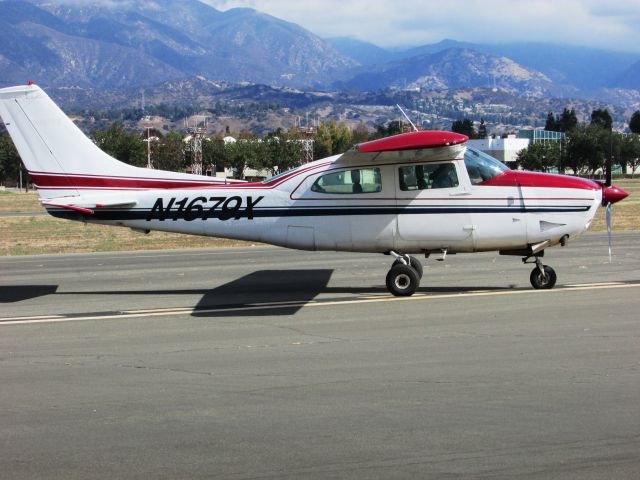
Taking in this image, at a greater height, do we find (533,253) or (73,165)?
(73,165)

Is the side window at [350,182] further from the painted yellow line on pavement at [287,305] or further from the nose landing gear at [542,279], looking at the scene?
the nose landing gear at [542,279]

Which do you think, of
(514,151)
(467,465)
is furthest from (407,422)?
(514,151)

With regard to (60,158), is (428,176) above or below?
below

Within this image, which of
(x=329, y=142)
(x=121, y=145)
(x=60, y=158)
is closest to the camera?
(x=60, y=158)

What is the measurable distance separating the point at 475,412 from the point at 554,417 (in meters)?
0.58

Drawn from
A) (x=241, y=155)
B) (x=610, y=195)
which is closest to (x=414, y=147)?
(x=610, y=195)

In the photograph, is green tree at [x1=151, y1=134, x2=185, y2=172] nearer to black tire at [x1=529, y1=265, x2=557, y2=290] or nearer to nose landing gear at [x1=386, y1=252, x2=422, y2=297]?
nose landing gear at [x1=386, y1=252, x2=422, y2=297]

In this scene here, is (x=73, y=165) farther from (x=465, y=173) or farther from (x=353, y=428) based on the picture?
(x=353, y=428)

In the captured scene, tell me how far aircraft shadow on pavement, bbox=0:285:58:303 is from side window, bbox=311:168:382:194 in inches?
188

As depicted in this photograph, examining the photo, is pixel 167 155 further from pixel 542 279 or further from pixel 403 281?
pixel 542 279

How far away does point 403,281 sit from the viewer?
1280cm

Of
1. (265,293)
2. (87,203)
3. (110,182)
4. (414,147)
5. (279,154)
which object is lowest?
(265,293)

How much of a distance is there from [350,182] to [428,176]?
115cm

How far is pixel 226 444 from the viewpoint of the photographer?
6137mm
